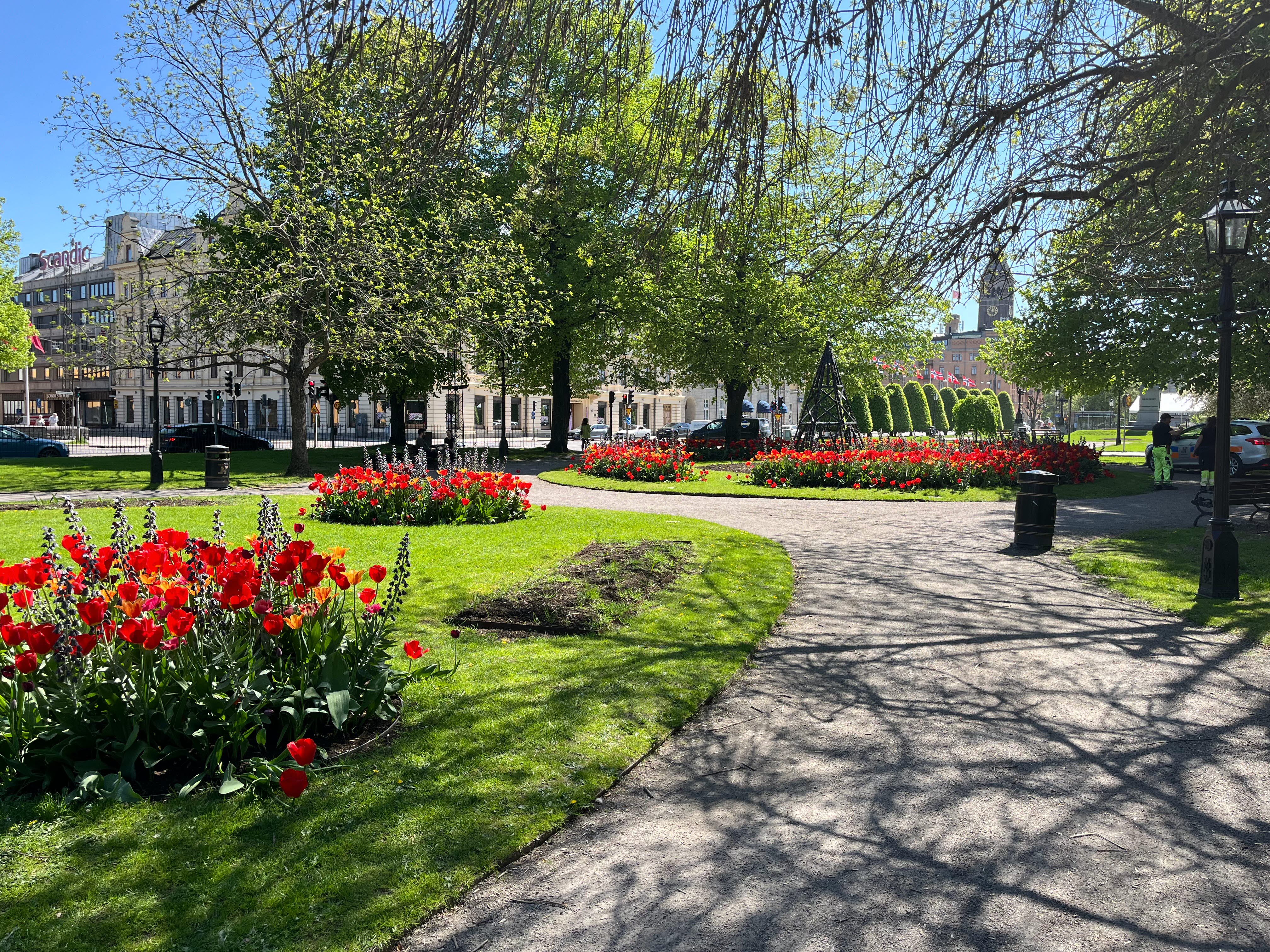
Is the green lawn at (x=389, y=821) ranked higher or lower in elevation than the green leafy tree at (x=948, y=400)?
lower

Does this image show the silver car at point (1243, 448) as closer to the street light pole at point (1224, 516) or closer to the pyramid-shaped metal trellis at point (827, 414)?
the pyramid-shaped metal trellis at point (827, 414)

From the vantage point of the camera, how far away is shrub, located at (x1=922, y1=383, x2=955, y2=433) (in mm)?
85000

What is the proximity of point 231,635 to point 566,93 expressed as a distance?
408cm

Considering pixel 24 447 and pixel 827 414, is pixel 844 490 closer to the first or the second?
pixel 827 414

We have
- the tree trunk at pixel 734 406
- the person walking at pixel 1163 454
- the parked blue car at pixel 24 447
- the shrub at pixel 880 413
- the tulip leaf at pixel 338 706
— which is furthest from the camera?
the shrub at pixel 880 413

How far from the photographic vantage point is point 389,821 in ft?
12.0

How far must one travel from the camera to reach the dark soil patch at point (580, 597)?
23.0ft

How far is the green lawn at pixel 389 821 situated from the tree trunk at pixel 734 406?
28200mm

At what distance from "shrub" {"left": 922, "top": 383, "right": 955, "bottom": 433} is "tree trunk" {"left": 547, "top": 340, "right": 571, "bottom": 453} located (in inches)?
2209

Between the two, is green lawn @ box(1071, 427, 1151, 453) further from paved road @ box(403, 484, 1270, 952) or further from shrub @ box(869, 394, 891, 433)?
paved road @ box(403, 484, 1270, 952)

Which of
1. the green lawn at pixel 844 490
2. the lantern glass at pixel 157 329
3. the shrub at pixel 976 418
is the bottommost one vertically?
the green lawn at pixel 844 490

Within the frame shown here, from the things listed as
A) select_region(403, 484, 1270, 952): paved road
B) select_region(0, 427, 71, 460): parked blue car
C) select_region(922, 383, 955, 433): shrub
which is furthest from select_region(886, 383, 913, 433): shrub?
select_region(403, 484, 1270, 952): paved road

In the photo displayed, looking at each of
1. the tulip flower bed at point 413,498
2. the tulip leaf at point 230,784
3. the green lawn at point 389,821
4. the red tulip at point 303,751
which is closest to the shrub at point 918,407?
the tulip flower bed at point 413,498

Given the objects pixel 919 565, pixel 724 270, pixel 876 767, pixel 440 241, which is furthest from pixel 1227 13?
pixel 724 270
